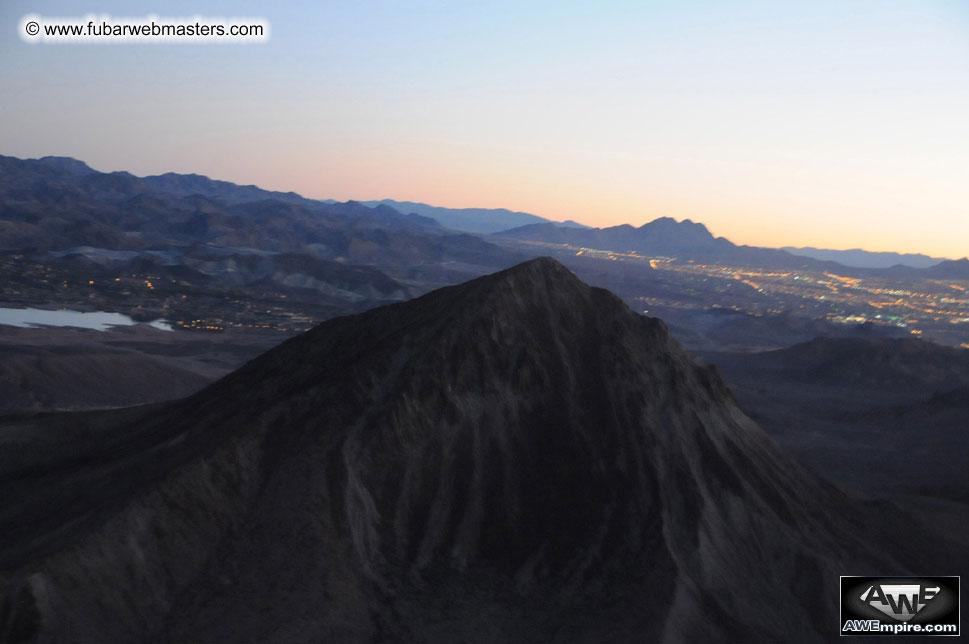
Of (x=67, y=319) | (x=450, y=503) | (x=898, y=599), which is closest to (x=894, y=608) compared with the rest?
(x=898, y=599)

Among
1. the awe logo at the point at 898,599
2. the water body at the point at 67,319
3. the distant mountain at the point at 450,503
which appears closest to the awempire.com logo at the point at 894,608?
the awe logo at the point at 898,599

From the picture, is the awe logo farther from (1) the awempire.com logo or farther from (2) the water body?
(2) the water body

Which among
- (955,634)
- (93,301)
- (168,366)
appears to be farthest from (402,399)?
(93,301)

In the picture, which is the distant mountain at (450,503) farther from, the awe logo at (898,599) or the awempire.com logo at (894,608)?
the awe logo at (898,599)

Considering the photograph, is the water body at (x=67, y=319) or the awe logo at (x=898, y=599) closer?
the awe logo at (x=898, y=599)

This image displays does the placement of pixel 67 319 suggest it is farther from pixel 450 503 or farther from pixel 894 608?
pixel 894 608

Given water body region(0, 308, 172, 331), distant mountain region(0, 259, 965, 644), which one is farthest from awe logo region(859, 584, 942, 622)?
water body region(0, 308, 172, 331)
